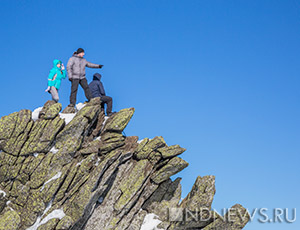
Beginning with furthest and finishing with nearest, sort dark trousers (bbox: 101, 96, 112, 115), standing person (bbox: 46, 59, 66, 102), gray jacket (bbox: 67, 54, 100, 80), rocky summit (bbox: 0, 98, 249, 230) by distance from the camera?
standing person (bbox: 46, 59, 66, 102) < gray jacket (bbox: 67, 54, 100, 80) < dark trousers (bbox: 101, 96, 112, 115) < rocky summit (bbox: 0, 98, 249, 230)

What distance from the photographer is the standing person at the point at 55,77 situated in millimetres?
33188

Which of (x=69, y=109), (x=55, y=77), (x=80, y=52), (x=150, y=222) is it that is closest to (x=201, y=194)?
(x=150, y=222)

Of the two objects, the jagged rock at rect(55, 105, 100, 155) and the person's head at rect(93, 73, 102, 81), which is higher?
the person's head at rect(93, 73, 102, 81)

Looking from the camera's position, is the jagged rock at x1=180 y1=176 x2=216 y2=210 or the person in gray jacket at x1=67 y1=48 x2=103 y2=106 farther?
the person in gray jacket at x1=67 y1=48 x2=103 y2=106

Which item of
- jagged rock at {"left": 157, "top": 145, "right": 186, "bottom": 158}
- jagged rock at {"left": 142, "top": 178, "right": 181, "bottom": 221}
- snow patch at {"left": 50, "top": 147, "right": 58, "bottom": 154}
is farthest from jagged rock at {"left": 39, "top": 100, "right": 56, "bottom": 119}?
jagged rock at {"left": 142, "top": 178, "right": 181, "bottom": 221}

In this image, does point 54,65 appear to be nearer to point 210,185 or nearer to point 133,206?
point 133,206

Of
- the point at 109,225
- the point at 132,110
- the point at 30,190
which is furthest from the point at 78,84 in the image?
the point at 109,225

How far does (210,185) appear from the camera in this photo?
29.8m

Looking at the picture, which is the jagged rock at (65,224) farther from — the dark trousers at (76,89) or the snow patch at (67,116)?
the dark trousers at (76,89)

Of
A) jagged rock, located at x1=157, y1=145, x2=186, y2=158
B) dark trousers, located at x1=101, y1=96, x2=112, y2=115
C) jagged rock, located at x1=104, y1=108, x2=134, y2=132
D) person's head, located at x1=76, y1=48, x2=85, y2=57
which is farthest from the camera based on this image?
person's head, located at x1=76, y1=48, x2=85, y2=57

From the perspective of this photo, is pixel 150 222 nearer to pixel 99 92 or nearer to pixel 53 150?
pixel 53 150

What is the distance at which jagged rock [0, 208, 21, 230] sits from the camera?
26.4 m

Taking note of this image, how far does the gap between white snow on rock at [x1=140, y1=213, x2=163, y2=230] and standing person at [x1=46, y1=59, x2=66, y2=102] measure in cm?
1272

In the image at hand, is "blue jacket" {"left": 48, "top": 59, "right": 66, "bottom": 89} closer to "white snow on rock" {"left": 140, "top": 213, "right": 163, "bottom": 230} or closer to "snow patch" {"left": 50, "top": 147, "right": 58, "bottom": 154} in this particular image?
"snow patch" {"left": 50, "top": 147, "right": 58, "bottom": 154}
